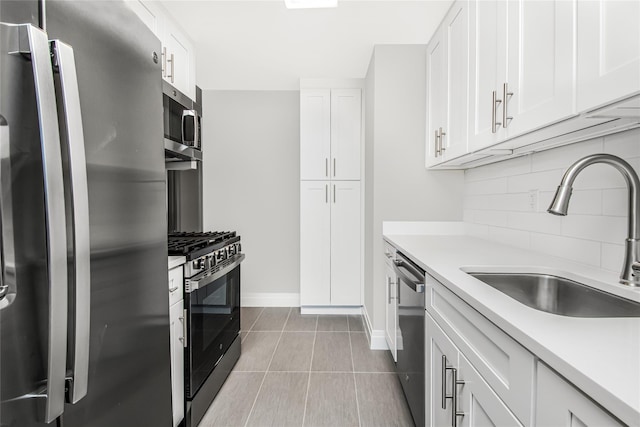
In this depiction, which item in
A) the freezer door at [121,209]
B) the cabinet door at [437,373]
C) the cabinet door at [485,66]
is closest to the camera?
the freezer door at [121,209]

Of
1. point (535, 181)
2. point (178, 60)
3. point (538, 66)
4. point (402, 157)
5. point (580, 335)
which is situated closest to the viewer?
point (580, 335)

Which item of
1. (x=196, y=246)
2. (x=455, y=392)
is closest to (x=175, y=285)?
(x=196, y=246)

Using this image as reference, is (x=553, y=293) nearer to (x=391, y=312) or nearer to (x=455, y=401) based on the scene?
→ (x=455, y=401)

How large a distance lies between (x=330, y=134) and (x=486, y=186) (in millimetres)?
1675

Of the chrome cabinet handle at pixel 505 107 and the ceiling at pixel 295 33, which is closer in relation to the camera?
the chrome cabinet handle at pixel 505 107

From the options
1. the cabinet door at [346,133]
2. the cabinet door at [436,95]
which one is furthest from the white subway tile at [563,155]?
the cabinet door at [346,133]

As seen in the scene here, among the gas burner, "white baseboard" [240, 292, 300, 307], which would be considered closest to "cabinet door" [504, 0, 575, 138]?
the gas burner

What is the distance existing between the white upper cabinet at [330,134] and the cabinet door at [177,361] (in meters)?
2.08

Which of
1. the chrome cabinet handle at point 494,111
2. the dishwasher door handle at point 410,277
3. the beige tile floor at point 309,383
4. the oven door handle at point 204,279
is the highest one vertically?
the chrome cabinet handle at point 494,111

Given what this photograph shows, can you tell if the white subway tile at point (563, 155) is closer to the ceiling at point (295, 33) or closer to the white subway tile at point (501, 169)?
the white subway tile at point (501, 169)

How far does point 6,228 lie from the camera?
1.76 feet

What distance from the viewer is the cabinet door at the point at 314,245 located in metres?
3.38

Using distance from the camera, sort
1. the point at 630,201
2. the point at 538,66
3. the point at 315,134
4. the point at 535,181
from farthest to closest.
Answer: the point at 315,134 → the point at 535,181 → the point at 538,66 → the point at 630,201

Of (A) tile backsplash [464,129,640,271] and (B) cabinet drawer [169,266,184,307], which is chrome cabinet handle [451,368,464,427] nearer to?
(A) tile backsplash [464,129,640,271]
